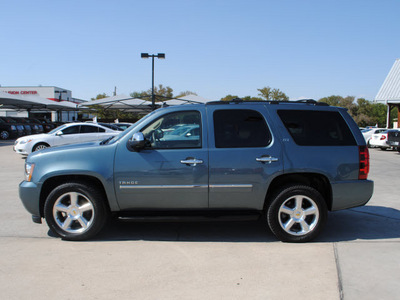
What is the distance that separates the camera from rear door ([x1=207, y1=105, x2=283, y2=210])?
4.73 metres

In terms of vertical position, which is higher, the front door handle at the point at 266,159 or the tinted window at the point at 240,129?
the tinted window at the point at 240,129

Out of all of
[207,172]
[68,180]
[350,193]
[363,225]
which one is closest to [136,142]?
[207,172]

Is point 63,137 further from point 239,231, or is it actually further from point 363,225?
point 363,225

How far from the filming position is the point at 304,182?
16.8 feet

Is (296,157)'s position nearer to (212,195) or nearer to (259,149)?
(259,149)

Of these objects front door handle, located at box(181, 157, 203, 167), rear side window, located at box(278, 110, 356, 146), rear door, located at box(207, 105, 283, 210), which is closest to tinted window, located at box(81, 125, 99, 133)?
rear door, located at box(207, 105, 283, 210)

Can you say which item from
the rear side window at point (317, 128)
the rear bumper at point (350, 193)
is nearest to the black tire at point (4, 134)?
the rear side window at point (317, 128)

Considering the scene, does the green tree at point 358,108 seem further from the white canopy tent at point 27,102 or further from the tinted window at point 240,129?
the tinted window at point 240,129

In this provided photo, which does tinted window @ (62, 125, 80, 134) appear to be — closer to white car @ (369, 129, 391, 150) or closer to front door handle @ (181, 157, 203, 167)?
front door handle @ (181, 157, 203, 167)

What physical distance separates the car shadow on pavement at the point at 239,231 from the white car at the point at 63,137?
33.6 ft

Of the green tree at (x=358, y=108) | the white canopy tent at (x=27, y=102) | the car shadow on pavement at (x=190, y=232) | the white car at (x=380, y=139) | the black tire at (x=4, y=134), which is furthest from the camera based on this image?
the green tree at (x=358, y=108)

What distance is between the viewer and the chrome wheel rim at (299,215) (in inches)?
190

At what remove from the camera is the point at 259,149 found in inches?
189

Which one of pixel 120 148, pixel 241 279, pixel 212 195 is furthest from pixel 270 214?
pixel 120 148
